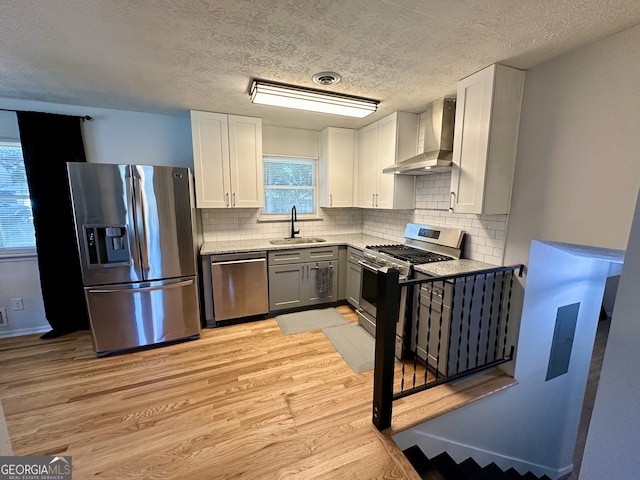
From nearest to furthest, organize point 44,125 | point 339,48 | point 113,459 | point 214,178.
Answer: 1. point 113,459
2. point 339,48
3. point 44,125
4. point 214,178

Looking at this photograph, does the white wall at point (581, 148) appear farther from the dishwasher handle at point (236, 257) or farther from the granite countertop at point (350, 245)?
the dishwasher handle at point (236, 257)

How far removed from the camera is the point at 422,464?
1670 millimetres

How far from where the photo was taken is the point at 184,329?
2.77 m

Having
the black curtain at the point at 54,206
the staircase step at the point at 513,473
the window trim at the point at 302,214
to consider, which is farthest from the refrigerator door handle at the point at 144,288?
the staircase step at the point at 513,473

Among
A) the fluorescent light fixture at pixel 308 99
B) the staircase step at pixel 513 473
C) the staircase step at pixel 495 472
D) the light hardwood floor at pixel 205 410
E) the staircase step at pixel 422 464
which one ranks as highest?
the fluorescent light fixture at pixel 308 99

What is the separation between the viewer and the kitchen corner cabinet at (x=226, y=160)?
9.77ft

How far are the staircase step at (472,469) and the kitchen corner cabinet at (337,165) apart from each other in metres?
2.98

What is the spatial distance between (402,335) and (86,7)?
10.1 feet

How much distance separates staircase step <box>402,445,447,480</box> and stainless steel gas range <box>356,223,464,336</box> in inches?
36.5

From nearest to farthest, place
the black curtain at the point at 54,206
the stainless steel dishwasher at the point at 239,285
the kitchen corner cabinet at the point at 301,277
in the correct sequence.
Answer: the black curtain at the point at 54,206
the stainless steel dishwasher at the point at 239,285
the kitchen corner cabinet at the point at 301,277

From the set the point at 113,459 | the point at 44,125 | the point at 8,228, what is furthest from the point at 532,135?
the point at 8,228

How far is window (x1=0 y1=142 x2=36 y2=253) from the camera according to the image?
8.96 feet

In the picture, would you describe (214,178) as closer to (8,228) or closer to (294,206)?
(294,206)

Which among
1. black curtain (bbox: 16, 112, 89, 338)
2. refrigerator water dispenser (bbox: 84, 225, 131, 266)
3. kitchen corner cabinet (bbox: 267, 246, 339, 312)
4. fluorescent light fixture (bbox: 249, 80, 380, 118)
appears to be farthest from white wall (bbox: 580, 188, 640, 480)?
black curtain (bbox: 16, 112, 89, 338)
